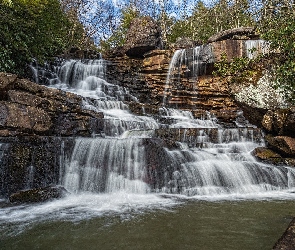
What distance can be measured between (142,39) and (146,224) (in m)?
18.7

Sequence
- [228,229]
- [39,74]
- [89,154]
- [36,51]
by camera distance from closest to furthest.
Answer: [228,229]
[89,154]
[36,51]
[39,74]

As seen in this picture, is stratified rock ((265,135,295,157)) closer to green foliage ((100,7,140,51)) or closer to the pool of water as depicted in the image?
the pool of water

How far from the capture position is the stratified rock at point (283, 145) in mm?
9133

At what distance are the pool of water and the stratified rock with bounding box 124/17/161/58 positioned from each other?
1658 cm

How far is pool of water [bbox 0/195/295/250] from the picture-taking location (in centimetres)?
349

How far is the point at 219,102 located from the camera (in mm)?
16031

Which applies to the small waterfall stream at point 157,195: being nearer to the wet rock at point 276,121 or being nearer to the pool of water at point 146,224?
the pool of water at point 146,224

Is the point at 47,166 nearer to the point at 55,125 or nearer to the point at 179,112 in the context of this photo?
the point at 55,125

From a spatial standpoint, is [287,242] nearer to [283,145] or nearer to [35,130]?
[283,145]

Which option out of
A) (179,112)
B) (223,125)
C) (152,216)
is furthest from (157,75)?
(152,216)

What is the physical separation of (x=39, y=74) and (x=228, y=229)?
14964 mm

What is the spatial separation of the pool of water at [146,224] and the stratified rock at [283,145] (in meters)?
3.73

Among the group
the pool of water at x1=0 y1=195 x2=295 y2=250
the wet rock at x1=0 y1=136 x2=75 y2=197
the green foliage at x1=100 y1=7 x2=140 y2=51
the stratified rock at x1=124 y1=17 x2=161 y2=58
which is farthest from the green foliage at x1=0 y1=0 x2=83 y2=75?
the green foliage at x1=100 y1=7 x2=140 y2=51

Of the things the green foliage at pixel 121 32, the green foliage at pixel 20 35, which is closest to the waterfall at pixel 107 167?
the green foliage at pixel 20 35
